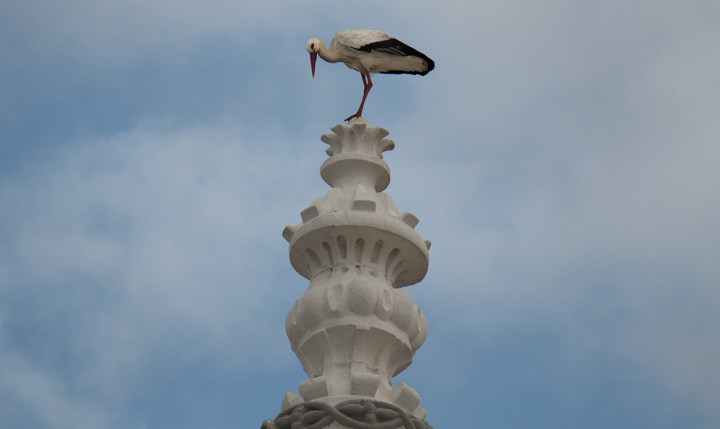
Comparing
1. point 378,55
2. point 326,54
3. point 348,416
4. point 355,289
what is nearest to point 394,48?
point 378,55

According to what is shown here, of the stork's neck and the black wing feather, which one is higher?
the stork's neck

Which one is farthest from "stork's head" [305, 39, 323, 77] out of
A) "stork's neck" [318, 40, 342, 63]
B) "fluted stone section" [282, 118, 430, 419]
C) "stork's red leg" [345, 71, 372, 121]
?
"fluted stone section" [282, 118, 430, 419]

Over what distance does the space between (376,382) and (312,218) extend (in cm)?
191

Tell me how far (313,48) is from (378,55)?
1192mm

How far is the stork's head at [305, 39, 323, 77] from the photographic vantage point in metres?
15.3

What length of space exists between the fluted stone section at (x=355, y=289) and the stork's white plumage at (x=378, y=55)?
7.18ft

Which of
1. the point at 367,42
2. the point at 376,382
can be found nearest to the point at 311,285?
the point at 376,382

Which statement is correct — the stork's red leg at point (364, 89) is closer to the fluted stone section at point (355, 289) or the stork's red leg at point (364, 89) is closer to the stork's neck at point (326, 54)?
the stork's neck at point (326, 54)

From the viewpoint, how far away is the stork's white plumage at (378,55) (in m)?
14.4

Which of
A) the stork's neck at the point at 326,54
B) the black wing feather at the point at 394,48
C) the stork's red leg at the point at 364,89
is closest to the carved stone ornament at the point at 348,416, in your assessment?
the stork's red leg at the point at 364,89

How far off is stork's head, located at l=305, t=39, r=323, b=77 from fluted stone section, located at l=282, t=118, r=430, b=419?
2.97 m

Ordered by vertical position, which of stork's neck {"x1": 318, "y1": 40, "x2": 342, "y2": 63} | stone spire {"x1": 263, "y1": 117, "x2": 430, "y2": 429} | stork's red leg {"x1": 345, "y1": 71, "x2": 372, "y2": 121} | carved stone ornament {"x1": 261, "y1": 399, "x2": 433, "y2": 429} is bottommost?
carved stone ornament {"x1": 261, "y1": 399, "x2": 433, "y2": 429}

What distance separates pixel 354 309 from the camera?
432 inches

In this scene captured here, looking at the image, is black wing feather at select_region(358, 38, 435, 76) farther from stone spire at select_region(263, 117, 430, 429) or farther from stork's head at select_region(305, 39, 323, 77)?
stone spire at select_region(263, 117, 430, 429)
